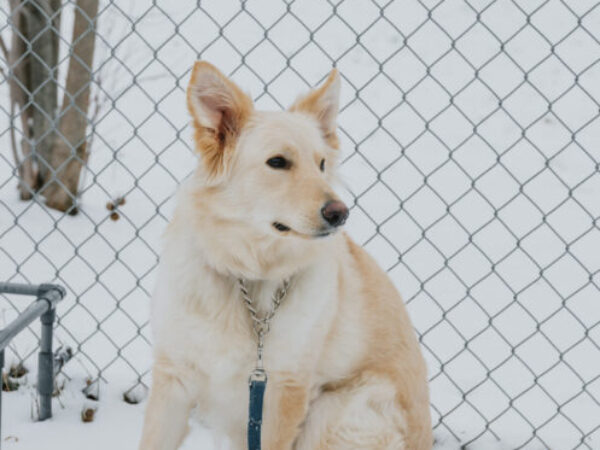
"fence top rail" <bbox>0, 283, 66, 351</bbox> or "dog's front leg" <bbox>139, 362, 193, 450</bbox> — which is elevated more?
"dog's front leg" <bbox>139, 362, 193, 450</bbox>

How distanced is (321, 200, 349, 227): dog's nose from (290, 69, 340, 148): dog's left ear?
40 centimetres

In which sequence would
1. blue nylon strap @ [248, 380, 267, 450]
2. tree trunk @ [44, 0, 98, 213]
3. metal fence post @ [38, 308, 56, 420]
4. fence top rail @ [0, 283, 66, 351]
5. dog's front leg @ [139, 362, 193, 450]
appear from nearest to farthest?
blue nylon strap @ [248, 380, 267, 450], dog's front leg @ [139, 362, 193, 450], fence top rail @ [0, 283, 66, 351], metal fence post @ [38, 308, 56, 420], tree trunk @ [44, 0, 98, 213]

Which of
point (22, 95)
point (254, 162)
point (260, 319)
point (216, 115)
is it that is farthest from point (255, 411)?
point (22, 95)

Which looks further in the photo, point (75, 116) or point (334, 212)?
point (75, 116)

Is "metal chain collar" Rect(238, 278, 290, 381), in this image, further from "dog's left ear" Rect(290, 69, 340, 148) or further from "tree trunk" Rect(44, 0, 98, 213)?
"tree trunk" Rect(44, 0, 98, 213)

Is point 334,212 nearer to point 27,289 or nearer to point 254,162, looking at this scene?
point 254,162

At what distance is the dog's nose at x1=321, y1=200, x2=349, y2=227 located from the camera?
1.93 m

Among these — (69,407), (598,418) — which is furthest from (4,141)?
(598,418)

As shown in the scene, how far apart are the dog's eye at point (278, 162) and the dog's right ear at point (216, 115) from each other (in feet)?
0.38

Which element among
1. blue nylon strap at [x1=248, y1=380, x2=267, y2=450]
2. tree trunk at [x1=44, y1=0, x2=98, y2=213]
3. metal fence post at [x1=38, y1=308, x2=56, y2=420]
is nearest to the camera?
blue nylon strap at [x1=248, y1=380, x2=267, y2=450]

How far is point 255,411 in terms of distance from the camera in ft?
6.73

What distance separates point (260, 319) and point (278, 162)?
0.46 m

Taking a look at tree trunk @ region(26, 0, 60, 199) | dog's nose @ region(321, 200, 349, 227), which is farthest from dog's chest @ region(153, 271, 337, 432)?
tree trunk @ region(26, 0, 60, 199)

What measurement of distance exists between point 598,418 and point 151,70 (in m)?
4.09
